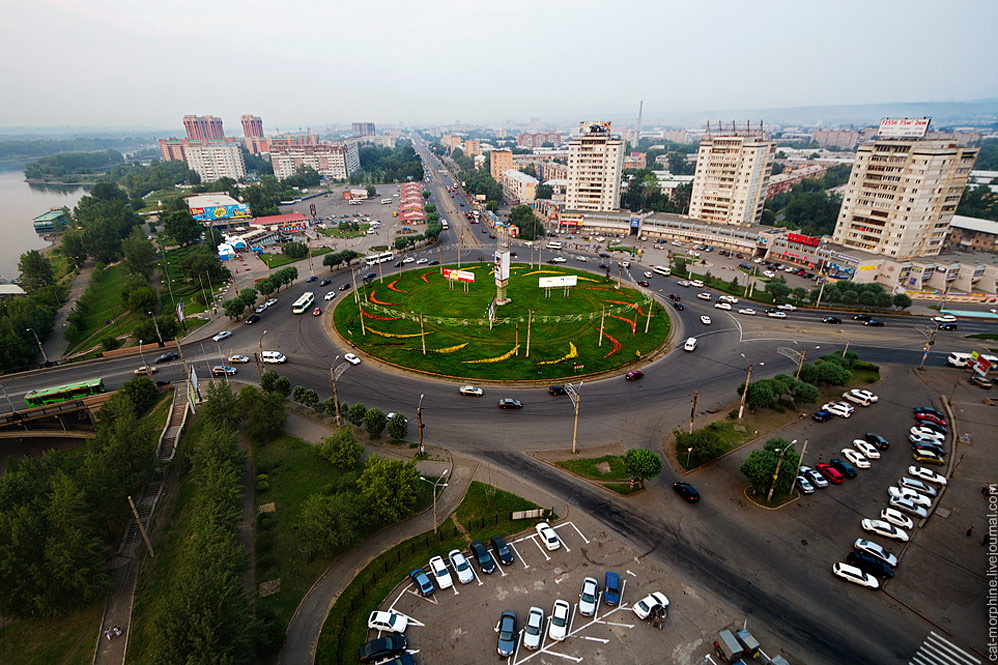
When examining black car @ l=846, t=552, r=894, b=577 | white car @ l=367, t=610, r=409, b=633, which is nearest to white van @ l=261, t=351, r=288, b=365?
white car @ l=367, t=610, r=409, b=633

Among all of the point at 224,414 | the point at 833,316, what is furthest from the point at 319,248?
the point at 833,316

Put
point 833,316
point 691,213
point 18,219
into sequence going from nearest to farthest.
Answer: point 833,316, point 691,213, point 18,219

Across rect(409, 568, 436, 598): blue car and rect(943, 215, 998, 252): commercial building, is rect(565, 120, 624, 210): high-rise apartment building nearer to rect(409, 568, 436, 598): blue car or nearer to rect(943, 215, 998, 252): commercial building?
rect(943, 215, 998, 252): commercial building

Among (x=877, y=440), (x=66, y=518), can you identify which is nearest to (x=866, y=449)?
(x=877, y=440)

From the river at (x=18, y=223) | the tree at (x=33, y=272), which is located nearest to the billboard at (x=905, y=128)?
the tree at (x=33, y=272)

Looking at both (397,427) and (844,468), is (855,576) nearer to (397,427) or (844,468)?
(844,468)

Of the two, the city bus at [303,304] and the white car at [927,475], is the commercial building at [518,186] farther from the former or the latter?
the white car at [927,475]

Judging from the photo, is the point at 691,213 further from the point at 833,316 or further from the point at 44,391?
the point at 44,391
